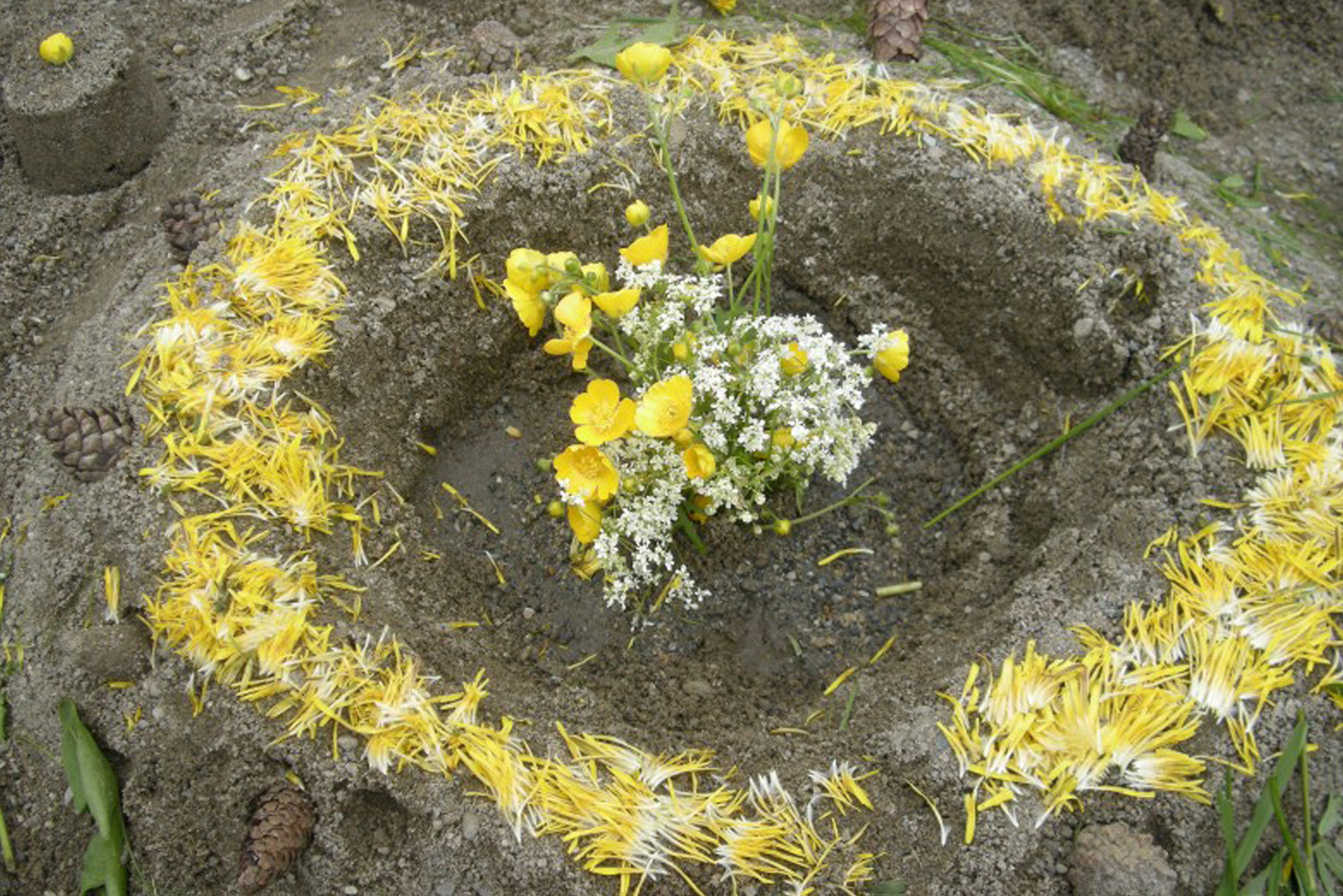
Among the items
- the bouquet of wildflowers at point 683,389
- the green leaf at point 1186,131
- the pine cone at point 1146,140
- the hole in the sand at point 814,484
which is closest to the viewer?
the bouquet of wildflowers at point 683,389

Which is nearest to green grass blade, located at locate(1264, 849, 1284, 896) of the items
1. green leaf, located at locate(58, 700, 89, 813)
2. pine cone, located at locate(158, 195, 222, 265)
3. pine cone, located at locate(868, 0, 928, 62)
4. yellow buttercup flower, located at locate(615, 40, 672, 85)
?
yellow buttercup flower, located at locate(615, 40, 672, 85)

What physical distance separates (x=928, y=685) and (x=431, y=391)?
1.15m

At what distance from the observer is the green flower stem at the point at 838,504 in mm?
2047

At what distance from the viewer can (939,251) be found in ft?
7.31

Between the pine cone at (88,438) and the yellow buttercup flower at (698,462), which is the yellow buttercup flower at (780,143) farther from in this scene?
the pine cone at (88,438)

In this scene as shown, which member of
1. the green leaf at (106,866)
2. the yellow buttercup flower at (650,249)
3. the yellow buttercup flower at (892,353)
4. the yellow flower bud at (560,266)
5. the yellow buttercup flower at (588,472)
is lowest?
the green leaf at (106,866)

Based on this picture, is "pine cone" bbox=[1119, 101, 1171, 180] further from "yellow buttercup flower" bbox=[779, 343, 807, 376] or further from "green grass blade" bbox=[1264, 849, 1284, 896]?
"green grass blade" bbox=[1264, 849, 1284, 896]

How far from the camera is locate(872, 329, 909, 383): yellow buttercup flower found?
1.77 m

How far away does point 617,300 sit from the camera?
165 cm

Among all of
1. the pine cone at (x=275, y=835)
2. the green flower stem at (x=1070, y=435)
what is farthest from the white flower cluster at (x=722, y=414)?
the pine cone at (x=275, y=835)

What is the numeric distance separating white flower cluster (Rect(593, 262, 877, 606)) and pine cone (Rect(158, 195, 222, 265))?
89 cm

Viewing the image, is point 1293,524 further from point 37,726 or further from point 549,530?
point 37,726

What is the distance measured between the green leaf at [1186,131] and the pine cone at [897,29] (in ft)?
2.65

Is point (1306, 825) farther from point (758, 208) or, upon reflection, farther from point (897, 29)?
point (897, 29)
